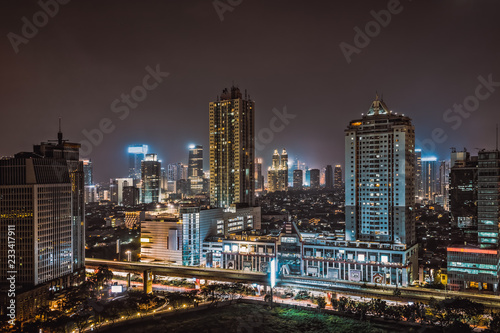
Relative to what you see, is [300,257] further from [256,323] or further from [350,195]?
[256,323]

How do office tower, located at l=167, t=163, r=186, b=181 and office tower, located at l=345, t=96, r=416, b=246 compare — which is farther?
office tower, located at l=167, t=163, r=186, b=181

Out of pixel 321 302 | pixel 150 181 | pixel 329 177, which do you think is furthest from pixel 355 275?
pixel 329 177

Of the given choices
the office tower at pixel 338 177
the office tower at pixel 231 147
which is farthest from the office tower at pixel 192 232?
the office tower at pixel 338 177

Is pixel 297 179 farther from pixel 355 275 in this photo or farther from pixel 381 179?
pixel 355 275

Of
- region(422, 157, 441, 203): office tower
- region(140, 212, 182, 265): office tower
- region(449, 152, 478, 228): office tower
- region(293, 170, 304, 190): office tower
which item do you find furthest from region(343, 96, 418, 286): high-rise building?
→ region(293, 170, 304, 190): office tower

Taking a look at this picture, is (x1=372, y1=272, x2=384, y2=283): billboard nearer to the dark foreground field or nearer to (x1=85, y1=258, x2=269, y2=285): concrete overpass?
the dark foreground field

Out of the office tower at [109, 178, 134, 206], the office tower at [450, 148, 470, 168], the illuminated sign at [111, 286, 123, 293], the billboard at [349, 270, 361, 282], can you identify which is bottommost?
the illuminated sign at [111, 286, 123, 293]
